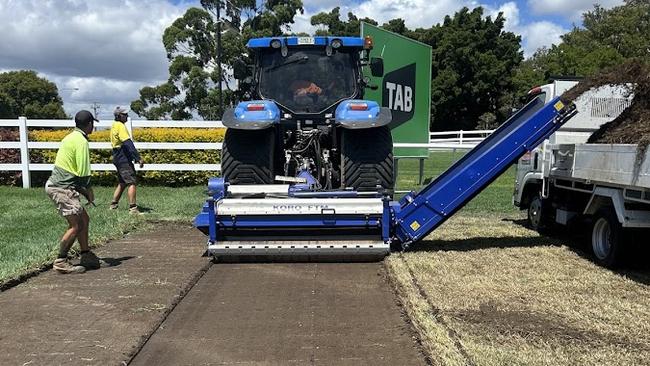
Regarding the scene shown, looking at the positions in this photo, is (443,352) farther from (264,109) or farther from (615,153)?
(264,109)

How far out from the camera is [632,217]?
19.2 feet

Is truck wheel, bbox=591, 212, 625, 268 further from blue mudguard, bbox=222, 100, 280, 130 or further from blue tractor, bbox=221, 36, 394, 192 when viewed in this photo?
blue mudguard, bbox=222, 100, 280, 130

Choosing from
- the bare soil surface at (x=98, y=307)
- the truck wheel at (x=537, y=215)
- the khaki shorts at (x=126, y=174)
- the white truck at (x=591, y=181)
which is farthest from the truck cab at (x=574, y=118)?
the khaki shorts at (x=126, y=174)

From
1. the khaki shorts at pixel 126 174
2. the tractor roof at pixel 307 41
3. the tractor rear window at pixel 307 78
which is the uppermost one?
the tractor roof at pixel 307 41

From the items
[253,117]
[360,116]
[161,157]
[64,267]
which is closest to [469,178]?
[360,116]

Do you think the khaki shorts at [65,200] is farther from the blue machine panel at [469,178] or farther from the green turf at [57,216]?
the blue machine panel at [469,178]

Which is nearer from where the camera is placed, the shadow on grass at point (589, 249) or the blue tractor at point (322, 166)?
the shadow on grass at point (589, 249)

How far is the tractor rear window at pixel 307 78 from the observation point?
8.29m

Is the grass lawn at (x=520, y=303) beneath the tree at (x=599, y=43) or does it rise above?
beneath

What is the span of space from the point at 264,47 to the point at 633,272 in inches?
215

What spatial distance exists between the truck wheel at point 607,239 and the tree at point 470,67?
3871cm

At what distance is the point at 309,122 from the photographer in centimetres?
816

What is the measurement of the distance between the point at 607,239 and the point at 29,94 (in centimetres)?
6683

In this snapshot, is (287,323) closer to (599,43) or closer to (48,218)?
(48,218)
